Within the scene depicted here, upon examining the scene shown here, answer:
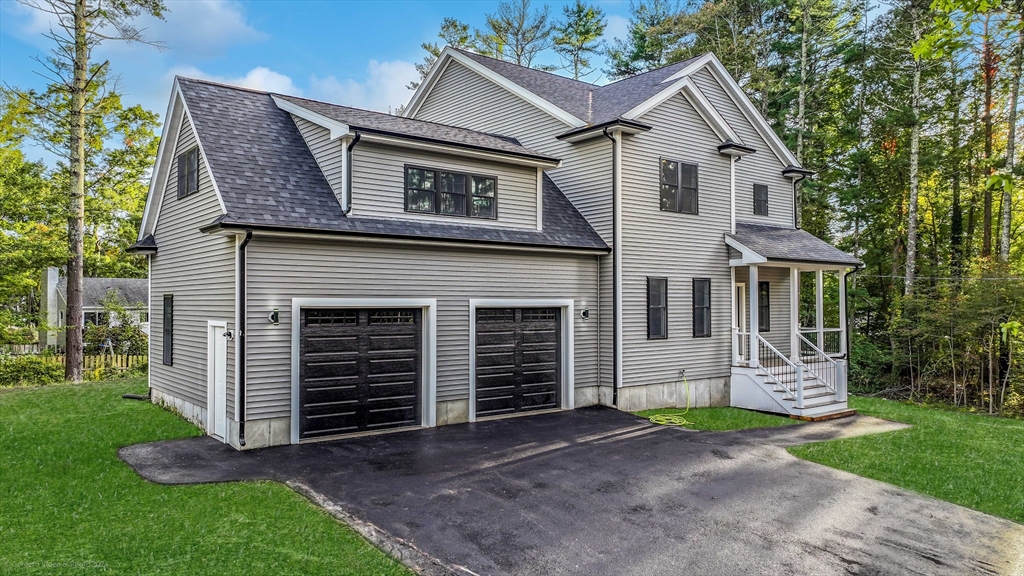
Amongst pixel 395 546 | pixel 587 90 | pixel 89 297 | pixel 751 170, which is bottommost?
pixel 395 546

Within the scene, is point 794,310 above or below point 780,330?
above

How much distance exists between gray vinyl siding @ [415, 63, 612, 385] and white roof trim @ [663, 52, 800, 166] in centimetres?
509

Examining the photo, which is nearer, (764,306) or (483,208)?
(483,208)

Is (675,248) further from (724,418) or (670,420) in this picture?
(670,420)

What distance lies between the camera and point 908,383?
20.9 meters

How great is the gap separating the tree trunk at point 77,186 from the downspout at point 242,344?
11875 mm

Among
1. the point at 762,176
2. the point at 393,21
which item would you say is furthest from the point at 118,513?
the point at 393,21

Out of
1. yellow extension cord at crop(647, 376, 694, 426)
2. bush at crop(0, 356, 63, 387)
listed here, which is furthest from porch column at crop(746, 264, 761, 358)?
bush at crop(0, 356, 63, 387)

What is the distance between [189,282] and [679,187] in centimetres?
1050

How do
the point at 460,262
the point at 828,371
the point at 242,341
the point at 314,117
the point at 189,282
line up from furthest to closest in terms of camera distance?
1. the point at 828,371
2. the point at 460,262
3. the point at 189,282
4. the point at 314,117
5. the point at 242,341

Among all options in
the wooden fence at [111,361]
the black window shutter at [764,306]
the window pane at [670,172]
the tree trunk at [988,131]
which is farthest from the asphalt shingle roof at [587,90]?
the wooden fence at [111,361]

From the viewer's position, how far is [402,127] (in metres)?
11.7

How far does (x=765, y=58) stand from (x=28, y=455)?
2839 cm

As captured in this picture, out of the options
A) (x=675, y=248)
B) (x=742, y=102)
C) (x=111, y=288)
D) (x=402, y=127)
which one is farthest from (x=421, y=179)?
(x=111, y=288)
